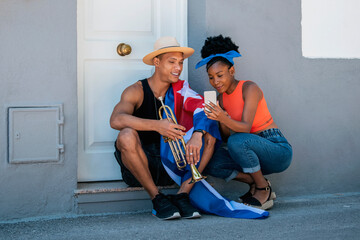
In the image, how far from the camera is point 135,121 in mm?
3385

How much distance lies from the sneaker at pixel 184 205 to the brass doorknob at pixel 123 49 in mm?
1464

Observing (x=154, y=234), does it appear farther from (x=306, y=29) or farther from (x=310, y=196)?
(x=306, y=29)

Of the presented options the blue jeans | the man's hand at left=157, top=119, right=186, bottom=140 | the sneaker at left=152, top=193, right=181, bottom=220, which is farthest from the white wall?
the sneaker at left=152, top=193, right=181, bottom=220

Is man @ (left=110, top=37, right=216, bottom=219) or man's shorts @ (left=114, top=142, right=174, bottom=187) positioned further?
man's shorts @ (left=114, top=142, right=174, bottom=187)

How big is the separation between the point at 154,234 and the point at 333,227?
4.40 ft

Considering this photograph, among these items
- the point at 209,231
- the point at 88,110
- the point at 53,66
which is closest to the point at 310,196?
the point at 209,231

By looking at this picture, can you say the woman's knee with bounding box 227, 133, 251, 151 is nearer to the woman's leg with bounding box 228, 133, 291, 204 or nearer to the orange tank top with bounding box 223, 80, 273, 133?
the woman's leg with bounding box 228, 133, 291, 204

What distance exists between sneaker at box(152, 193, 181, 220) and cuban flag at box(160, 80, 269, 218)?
0.29 metres

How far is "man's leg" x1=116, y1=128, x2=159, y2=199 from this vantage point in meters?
3.31

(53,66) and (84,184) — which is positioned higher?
(53,66)

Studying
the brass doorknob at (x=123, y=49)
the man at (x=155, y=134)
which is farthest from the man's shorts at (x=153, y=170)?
the brass doorknob at (x=123, y=49)

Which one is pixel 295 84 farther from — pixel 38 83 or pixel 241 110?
pixel 38 83

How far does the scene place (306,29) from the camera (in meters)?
4.35

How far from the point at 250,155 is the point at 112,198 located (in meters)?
1.27
